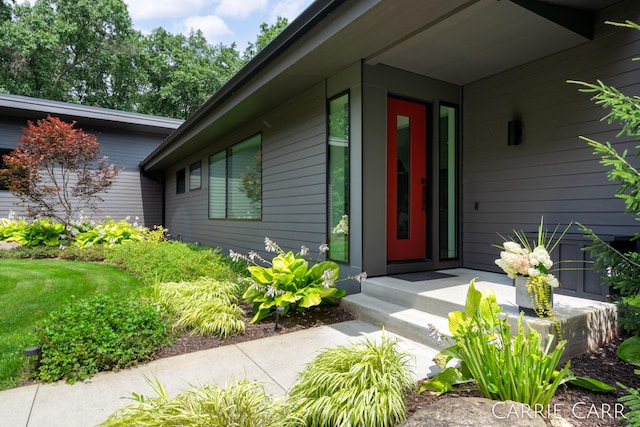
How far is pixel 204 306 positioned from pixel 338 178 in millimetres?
2017

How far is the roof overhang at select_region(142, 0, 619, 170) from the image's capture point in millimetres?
2961

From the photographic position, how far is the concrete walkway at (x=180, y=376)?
1.96 meters

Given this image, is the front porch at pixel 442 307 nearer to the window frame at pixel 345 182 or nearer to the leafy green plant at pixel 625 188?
the leafy green plant at pixel 625 188

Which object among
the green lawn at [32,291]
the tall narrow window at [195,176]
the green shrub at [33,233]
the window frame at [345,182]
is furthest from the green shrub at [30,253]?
the window frame at [345,182]

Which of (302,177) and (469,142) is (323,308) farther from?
(469,142)

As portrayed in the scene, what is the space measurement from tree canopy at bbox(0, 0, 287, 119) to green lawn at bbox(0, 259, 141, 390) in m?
17.0

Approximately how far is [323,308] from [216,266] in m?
2.45

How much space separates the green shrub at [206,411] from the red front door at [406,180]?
2710 mm

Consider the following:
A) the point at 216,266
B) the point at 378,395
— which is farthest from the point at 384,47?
the point at 216,266

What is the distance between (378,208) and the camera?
4023 mm

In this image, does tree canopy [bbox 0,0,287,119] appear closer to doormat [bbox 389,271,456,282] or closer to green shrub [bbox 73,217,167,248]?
green shrub [bbox 73,217,167,248]

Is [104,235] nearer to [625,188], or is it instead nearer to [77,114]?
[77,114]

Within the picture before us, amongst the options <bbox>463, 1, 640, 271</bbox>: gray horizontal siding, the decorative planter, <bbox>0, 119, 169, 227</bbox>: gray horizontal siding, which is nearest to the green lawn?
the decorative planter

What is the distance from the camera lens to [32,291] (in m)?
4.39
